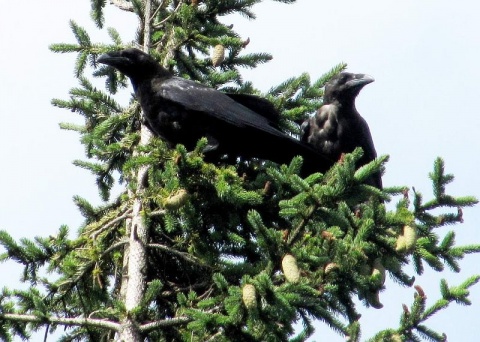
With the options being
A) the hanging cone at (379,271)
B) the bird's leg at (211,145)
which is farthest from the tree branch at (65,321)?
the bird's leg at (211,145)

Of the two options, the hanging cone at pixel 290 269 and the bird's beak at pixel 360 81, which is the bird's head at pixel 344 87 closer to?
the bird's beak at pixel 360 81

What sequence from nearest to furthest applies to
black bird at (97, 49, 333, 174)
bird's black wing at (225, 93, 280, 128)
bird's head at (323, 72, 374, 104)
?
black bird at (97, 49, 333, 174)
bird's black wing at (225, 93, 280, 128)
bird's head at (323, 72, 374, 104)

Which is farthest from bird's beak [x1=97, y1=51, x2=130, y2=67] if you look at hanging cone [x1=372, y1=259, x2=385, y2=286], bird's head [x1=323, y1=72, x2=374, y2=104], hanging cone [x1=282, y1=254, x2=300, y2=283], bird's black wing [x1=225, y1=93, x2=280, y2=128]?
hanging cone [x1=282, y1=254, x2=300, y2=283]

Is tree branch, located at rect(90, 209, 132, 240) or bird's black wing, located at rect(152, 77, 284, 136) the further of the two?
bird's black wing, located at rect(152, 77, 284, 136)

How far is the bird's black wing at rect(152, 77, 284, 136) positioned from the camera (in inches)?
280

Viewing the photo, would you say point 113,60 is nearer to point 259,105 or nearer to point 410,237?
point 259,105

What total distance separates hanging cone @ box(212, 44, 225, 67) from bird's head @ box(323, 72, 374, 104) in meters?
1.35

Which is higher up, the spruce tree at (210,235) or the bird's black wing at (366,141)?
the bird's black wing at (366,141)

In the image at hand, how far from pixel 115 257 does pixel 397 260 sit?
2051 mm

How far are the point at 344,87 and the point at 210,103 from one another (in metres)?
1.51

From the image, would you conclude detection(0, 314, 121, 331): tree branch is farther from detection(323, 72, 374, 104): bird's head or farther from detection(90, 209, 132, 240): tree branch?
detection(323, 72, 374, 104): bird's head

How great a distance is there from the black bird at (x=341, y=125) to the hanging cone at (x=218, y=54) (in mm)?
1214

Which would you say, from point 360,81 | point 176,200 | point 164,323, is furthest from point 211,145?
point 360,81

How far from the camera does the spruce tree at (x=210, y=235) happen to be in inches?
192
